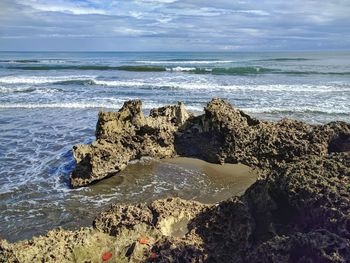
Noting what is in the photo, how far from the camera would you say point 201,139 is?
351 inches

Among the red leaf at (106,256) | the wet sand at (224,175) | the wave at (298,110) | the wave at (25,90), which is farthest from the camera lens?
the wave at (25,90)

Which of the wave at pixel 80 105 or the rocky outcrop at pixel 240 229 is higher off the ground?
the rocky outcrop at pixel 240 229

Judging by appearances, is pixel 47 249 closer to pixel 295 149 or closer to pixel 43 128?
pixel 295 149

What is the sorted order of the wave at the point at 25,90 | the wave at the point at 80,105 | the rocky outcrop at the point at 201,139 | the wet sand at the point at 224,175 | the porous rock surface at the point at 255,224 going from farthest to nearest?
1. the wave at the point at 25,90
2. the wave at the point at 80,105
3. the rocky outcrop at the point at 201,139
4. the wet sand at the point at 224,175
5. the porous rock surface at the point at 255,224

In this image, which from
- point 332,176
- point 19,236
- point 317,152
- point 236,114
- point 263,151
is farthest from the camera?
point 236,114

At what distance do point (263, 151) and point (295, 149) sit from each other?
610 mm

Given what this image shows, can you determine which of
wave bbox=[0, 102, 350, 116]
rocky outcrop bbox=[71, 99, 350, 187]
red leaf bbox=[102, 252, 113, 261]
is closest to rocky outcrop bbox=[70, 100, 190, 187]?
rocky outcrop bbox=[71, 99, 350, 187]

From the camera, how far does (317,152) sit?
7633 mm

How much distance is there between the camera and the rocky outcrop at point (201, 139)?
780 centimetres

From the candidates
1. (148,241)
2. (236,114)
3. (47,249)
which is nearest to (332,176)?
(148,241)

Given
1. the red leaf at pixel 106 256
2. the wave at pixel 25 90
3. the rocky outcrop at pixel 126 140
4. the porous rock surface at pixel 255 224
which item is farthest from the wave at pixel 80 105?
the red leaf at pixel 106 256

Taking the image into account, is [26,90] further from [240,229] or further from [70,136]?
[240,229]

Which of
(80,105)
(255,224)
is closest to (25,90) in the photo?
(80,105)

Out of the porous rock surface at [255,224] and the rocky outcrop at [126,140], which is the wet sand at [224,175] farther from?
the porous rock surface at [255,224]
